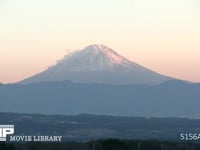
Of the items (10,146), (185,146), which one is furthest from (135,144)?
(10,146)

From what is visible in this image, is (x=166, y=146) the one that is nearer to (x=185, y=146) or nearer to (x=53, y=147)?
(x=185, y=146)

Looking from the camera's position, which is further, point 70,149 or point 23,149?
point 70,149

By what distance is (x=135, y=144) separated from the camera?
9169 cm

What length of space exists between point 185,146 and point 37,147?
11.0 m

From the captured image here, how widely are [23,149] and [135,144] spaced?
1201cm

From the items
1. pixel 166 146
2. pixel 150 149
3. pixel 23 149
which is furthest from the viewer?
pixel 166 146

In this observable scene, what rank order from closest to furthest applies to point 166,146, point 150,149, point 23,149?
point 23,149 → point 150,149 → point 166,146

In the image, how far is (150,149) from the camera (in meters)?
87.6

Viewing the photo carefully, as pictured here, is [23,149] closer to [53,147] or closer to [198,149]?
[53,147]

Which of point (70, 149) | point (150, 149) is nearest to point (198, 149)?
point (150, 149)

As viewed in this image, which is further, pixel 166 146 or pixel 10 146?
pixel 166 146

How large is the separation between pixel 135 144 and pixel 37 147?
837 cm

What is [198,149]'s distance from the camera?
87250 mm

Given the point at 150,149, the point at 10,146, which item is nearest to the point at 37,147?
the point at 10,146
